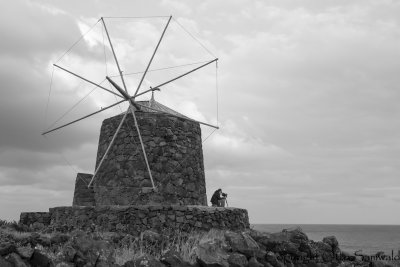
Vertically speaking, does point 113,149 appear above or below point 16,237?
above

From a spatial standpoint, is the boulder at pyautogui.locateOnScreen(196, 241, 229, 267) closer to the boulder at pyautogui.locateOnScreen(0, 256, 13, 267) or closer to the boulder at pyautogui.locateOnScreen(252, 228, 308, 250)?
the boulder at pyautogui.locateOnScreen(252, 228, 308, 250)

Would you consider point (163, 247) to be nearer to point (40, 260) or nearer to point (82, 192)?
point (40, 260)

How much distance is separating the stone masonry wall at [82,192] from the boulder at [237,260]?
8.84 metres

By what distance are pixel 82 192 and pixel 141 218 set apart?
561cm

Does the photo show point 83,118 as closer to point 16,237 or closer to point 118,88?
point 118,88

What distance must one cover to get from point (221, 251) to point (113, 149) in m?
6.59

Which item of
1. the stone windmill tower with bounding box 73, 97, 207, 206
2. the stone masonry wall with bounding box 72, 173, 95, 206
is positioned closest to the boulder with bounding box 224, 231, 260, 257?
the stone windmill tower with bounding box 73, 97, 207, 206

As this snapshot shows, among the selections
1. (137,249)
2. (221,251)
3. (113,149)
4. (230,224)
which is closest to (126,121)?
(113,149)

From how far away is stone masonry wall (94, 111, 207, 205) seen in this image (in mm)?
12898

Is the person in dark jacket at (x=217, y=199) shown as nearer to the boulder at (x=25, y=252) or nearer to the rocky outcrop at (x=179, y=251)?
the rocky outcrop at (x=179, y=251)

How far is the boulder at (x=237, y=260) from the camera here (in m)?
7.88

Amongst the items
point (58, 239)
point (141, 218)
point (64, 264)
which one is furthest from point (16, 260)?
point (141, 218)

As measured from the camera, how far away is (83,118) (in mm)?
14555

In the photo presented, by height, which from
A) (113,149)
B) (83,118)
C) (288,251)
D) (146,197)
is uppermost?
(83,118)
